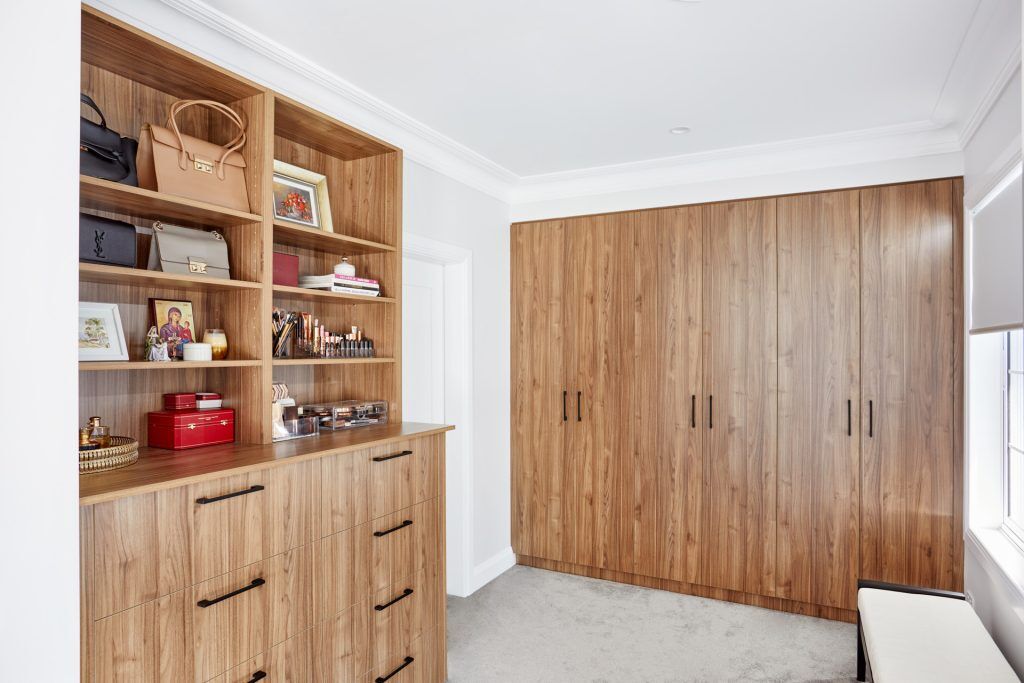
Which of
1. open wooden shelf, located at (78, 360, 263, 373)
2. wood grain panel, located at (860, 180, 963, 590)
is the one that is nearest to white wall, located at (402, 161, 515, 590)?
open wooden shelf, located at (78, 360, 263, 373)

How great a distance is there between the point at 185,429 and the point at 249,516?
433 millimetres

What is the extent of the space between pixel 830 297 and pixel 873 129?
880 millimetres

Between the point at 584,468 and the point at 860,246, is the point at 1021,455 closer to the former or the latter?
the point at 860,246

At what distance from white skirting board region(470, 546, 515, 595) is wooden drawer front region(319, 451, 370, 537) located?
180 cm

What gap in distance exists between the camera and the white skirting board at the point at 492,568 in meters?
3.83

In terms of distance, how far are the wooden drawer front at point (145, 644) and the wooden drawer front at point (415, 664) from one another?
0.82m

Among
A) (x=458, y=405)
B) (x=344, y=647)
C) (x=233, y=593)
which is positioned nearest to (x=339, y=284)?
(x=233, y=593)

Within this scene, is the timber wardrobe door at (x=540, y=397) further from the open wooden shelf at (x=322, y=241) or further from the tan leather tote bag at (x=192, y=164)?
the tan leather tote bag at (x=192, y=164)

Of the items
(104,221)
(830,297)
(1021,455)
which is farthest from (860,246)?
(104,221)

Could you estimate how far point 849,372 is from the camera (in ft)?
11.1

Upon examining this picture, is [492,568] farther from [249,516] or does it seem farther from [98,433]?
[98,433]

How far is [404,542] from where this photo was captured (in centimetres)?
241

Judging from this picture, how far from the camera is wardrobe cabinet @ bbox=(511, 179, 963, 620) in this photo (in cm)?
323
